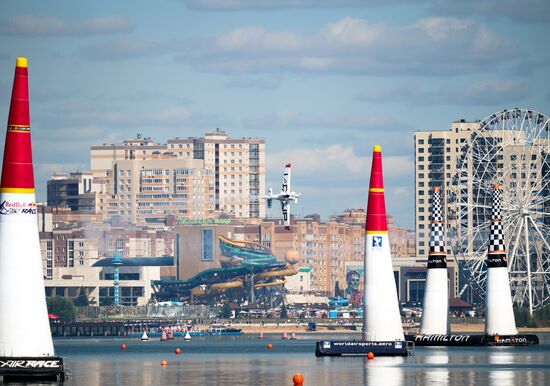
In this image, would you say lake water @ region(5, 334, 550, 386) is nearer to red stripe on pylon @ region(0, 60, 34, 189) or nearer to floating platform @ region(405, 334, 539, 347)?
floating platform @ region(405, 334, 539, 347)

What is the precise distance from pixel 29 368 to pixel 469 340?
225 feet

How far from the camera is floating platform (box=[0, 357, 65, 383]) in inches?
2867

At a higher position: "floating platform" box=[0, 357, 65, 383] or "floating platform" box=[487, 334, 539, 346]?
"floating platform" box=[0, 357, 65, 383]

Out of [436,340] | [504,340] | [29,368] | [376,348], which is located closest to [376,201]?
[376,348]

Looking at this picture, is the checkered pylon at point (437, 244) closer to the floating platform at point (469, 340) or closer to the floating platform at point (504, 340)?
the floating platform at point (469, 340)

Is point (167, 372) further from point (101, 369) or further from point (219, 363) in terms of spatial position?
point (219, 363)

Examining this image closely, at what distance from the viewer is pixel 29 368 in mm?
73125

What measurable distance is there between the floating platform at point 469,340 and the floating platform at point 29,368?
5430 centimetres

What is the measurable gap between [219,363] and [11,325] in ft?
157

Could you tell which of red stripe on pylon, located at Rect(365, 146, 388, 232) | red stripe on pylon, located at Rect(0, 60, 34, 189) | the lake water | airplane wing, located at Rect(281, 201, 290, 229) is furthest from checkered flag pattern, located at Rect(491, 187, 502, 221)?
red stripe on pylon, located at Rect(0, 60, 34, 189)

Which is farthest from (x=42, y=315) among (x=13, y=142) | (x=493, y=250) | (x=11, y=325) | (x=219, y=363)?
(x=493, y=250)

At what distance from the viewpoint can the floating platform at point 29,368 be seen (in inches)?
2867

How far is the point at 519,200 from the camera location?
190875 mm

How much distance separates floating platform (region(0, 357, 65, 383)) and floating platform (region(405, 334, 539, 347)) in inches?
2138
